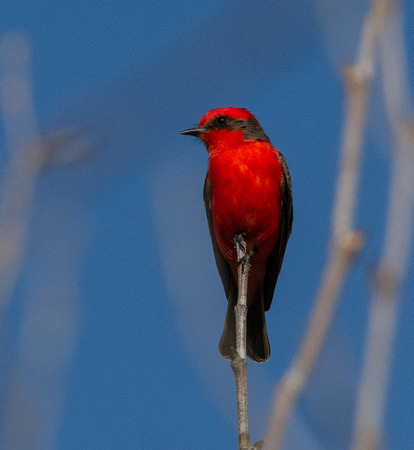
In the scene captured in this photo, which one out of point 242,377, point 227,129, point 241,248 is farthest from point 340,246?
point 227,129

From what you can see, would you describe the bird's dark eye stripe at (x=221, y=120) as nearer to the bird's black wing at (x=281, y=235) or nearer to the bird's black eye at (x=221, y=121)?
the bird's black eye at (x=221, y=121)

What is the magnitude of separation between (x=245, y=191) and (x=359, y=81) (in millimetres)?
3192

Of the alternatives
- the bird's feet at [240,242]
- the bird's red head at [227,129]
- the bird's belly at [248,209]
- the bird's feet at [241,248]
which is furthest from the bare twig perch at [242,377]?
the bird's red head at [227,129]

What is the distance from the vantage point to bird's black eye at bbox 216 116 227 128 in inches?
241

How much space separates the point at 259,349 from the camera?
578 centimetres

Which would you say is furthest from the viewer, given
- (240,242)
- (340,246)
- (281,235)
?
(281,235)

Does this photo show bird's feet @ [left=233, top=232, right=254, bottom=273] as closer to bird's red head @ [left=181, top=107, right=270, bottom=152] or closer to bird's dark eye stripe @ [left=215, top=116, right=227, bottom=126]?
bird's red head @ [left=181, top=107, right=270, bottom=152]

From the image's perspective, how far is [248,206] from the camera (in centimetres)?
558

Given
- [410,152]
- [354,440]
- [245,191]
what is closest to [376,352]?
[354,440]

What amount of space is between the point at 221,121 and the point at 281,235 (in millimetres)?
1095

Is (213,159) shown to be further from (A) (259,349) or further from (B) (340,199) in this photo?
(B) (340,199)

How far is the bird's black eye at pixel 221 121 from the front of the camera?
6109 mm

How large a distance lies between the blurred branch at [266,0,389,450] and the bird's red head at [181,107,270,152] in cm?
351

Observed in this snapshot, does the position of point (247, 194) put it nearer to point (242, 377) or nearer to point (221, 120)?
point (221, 120)
